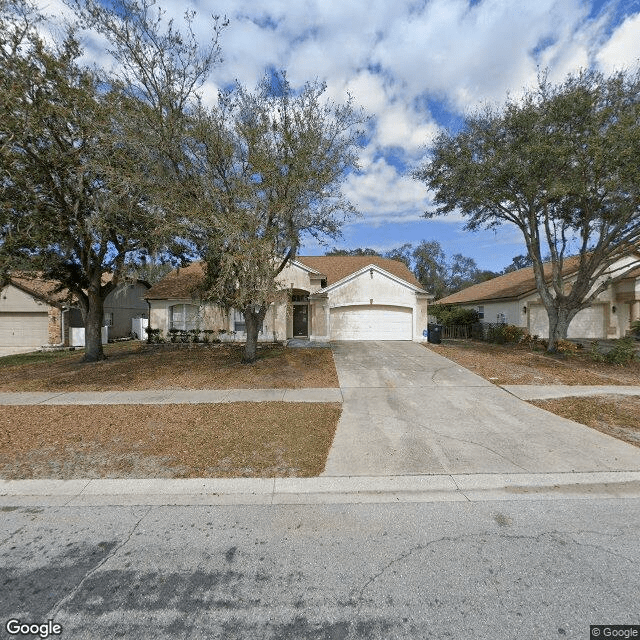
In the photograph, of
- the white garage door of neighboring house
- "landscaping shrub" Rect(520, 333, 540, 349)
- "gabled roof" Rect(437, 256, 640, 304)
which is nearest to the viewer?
"landscaping shrub" Rect(520, 333, 540, 349)

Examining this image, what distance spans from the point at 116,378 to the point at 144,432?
521cm

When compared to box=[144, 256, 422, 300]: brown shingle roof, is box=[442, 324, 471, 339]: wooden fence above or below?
below

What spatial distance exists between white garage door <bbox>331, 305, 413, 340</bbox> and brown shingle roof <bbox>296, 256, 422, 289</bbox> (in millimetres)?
4408

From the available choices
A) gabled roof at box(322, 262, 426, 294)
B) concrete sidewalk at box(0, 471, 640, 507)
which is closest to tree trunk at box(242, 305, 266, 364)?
gabled roof at box(322, 262, 426, 294)

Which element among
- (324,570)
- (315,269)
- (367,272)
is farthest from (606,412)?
(315,269)

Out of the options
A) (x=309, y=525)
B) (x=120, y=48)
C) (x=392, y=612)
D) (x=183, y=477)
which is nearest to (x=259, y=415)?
(x=183, y=477)

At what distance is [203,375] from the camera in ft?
33.8

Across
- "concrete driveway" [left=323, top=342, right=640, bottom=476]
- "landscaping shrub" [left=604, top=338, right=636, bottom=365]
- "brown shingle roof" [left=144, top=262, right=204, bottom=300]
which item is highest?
"brown shingle roof" [left=144, top=262, right=204, bottom=300]

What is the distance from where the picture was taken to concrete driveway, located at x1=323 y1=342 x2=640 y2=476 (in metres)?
4.57

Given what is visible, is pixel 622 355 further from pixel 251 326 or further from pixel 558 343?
pixel 251 326

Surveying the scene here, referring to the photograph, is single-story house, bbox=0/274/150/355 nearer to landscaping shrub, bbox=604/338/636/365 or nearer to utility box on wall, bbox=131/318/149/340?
utility box on wall, bbox=131/318/149/340

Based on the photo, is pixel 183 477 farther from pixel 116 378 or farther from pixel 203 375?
pixel 116 378

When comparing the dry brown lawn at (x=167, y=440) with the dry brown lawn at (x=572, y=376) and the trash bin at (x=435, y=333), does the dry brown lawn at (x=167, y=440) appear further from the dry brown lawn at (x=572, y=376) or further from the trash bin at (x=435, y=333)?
the trash bin at (x=435, y=333)

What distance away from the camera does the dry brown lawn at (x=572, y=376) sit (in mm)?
6242
